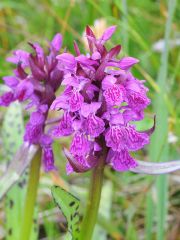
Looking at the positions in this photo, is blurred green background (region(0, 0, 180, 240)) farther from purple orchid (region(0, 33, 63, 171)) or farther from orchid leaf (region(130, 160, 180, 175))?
orchid leaf (region(130, 160, 180, 175))

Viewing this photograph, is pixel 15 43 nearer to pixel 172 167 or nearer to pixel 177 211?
pixel 177 211

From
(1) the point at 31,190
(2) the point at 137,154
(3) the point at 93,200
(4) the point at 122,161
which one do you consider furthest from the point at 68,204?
(2) the point at 137,154

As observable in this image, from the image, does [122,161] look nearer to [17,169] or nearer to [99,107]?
[99,107]

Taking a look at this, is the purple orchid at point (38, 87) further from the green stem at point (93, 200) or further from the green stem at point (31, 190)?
the green stem at point (93, 200)

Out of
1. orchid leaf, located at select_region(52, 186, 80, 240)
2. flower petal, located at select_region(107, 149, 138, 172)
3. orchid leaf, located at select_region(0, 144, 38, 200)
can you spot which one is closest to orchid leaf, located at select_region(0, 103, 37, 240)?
orchid leaf, located at select_region(0, 144, 38, 200)

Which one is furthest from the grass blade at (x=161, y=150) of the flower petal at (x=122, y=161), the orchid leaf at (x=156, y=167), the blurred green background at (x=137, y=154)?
the flower petal at (x=122, y=161)

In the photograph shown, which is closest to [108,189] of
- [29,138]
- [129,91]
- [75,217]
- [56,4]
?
[29,138]
